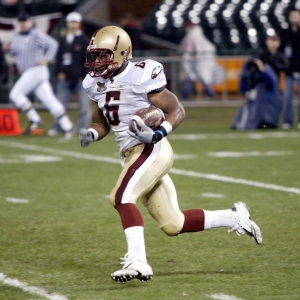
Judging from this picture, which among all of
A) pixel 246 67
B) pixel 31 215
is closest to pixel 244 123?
pixel 246 67

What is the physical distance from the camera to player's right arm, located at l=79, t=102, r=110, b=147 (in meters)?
4.42

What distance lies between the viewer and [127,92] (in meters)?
4.34

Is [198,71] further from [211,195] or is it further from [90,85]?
[90,85]

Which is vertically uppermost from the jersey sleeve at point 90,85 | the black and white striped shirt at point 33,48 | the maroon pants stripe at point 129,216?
the jersey sleeve at point 90,85

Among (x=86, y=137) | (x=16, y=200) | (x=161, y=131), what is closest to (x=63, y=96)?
(x=16, y=200)

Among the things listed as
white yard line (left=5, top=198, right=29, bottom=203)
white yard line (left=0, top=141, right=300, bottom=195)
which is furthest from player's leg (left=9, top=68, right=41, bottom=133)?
white yard line (left=5, top=198, right=29, bottom=203)

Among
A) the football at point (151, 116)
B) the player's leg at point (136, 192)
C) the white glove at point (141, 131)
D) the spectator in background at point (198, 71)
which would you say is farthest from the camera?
the spectator in background at point (198, 71)

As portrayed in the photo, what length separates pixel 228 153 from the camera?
9477 millimetres

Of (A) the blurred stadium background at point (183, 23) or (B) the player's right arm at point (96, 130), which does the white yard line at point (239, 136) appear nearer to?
(A) the blurred stadium background at point (183, 23)

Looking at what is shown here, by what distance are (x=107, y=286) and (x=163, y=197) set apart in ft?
1.98

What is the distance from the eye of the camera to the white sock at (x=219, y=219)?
4.49 meters

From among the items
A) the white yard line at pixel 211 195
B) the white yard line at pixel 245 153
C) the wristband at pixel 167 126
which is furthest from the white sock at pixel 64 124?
the wristband at pixel 167 126

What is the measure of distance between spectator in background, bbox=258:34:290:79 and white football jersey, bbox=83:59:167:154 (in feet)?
25.3

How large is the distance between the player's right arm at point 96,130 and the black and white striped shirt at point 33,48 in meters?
6.68
